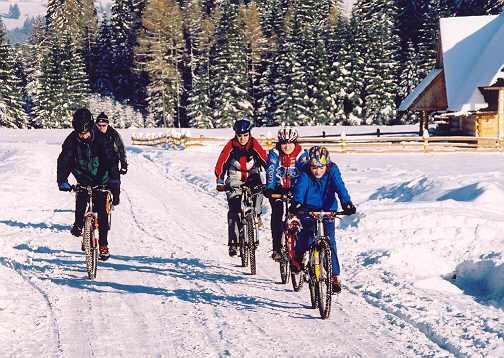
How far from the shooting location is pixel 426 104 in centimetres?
3609

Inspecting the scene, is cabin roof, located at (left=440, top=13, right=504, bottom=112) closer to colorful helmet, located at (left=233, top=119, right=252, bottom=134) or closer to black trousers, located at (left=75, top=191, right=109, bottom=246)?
colorful helmet, located at (left=233, top=119, right=252, bottom=134)

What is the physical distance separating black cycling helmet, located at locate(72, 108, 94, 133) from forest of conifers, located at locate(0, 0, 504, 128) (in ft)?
174

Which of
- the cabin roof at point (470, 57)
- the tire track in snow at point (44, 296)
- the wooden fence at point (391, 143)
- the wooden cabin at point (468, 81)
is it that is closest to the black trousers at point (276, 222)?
the tire track in snow at point (44, 296)

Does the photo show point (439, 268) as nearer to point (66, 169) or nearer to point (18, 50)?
point (66, 169)

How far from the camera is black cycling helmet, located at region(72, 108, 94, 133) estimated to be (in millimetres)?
6906

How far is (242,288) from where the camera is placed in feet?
22.4

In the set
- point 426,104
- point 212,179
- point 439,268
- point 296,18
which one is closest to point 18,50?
point 296,18

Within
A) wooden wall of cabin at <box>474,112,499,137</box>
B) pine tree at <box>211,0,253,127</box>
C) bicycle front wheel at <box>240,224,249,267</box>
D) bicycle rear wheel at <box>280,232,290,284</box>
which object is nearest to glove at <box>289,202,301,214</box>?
bicycle rear wheel at <box>280,232,290,284</box>

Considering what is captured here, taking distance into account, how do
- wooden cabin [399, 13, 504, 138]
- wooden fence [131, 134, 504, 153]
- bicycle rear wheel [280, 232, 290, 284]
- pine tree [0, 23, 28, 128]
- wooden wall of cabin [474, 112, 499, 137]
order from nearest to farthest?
Answer: 1. bicycle rear wheel [280, 232, 290, 284]
2. wooden fence [131, 134, 504, 153]
3. wooden cabin [399, 13, 504, 138]
4. wooden wall of cabin [474, 112, 499, 137]
5. pine tree [0, 23, 28, 128]

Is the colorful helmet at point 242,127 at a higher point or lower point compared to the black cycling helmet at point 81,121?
lower

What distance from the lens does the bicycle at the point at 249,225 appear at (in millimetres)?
7457

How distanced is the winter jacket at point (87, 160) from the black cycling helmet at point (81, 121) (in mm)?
198

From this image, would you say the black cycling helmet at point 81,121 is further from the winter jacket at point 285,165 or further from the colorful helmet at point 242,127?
the winter jacket at point 285,165

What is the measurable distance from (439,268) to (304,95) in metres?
52.8
